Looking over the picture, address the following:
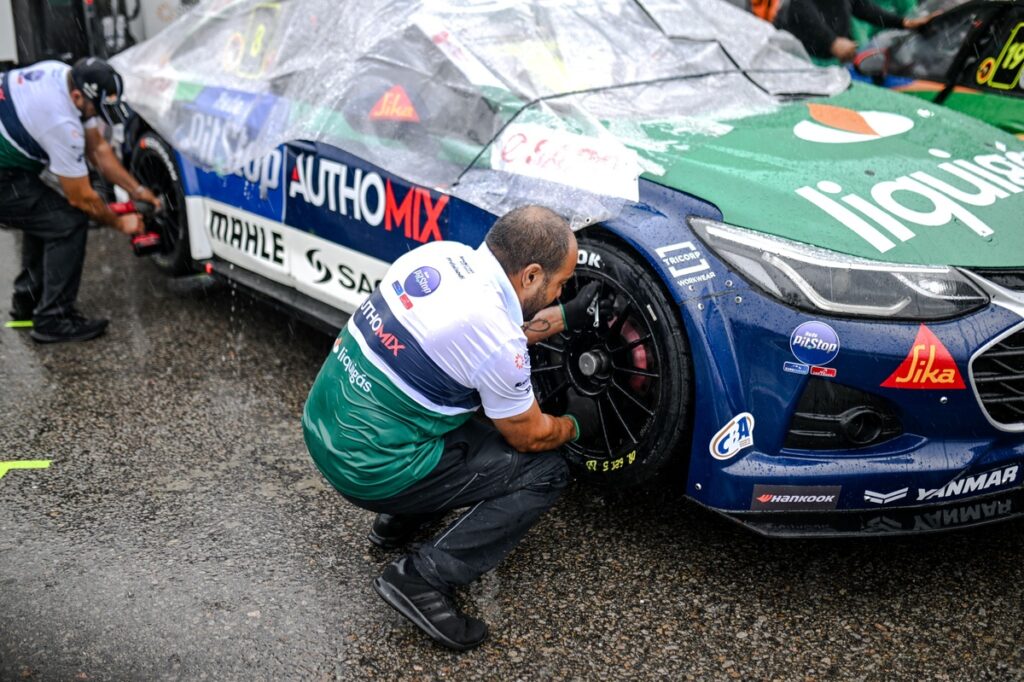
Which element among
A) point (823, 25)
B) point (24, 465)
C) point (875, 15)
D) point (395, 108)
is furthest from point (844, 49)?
point (24, 465)

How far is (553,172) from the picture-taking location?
10.5 ft

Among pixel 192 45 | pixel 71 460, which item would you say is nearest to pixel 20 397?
pixel 71 460

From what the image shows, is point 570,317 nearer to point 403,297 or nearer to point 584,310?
point 584,310

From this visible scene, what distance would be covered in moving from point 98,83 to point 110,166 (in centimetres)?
47

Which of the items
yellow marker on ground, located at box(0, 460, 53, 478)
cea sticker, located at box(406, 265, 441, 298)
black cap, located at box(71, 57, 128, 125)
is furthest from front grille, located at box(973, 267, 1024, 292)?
black cap, located at box(71, 57, 128, 125)

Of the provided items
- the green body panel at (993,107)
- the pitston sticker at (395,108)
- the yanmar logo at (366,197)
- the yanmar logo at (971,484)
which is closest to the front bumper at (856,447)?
the yanmar logo at (971,484)

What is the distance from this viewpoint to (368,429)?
8.54 feet

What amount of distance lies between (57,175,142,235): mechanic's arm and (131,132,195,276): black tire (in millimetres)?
236

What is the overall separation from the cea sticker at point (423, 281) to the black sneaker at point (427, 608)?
0.74 m

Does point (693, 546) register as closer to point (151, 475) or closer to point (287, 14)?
point (151, 475)

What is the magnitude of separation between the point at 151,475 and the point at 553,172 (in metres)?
1.74

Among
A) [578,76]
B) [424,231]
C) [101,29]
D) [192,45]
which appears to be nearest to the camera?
[424,231]

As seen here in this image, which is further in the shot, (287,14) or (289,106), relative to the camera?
(287,14)

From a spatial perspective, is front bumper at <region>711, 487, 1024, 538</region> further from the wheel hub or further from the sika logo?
the sika logo
